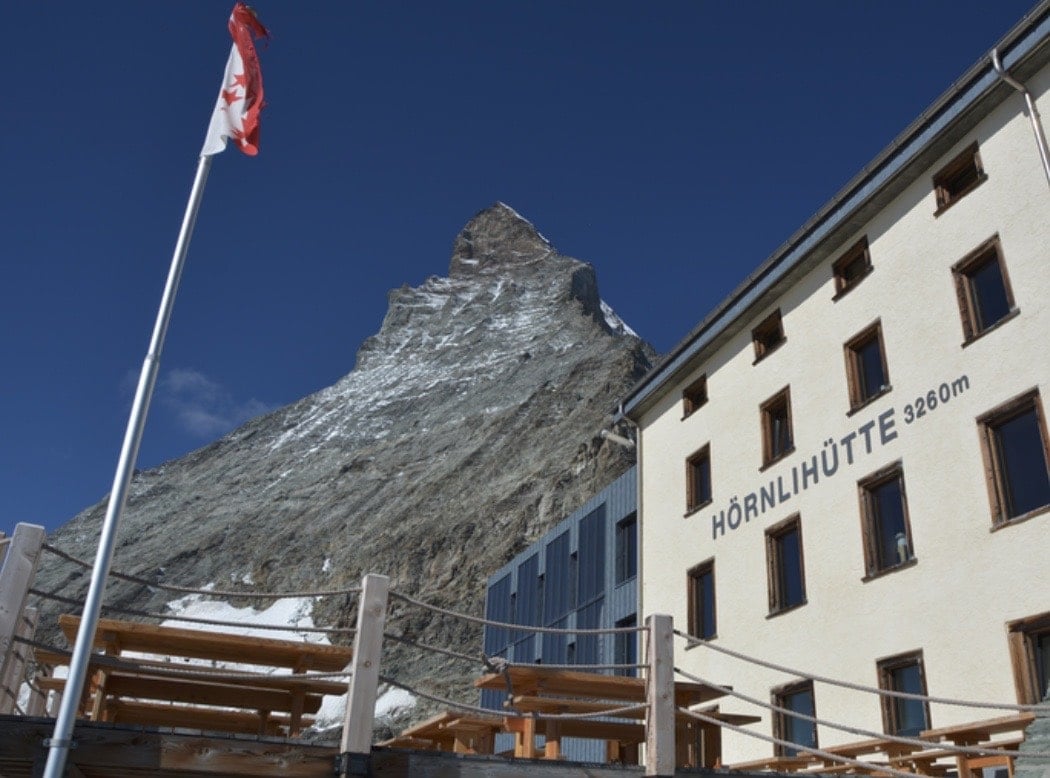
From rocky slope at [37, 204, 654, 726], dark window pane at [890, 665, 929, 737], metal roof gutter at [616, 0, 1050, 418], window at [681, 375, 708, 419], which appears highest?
rocky slope at [37, 204, 654, 726]

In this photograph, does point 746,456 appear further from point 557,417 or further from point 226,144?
point 557,417

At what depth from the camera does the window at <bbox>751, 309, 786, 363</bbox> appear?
20.0m

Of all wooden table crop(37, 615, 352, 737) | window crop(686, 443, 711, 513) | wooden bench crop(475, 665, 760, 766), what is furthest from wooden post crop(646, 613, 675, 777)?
window crop(686, 443, 711, 513)

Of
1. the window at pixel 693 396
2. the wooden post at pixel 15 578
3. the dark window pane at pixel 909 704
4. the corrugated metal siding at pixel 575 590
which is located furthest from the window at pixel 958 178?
the wooden post at pixel 15 578

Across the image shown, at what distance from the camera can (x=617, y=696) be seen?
37.4 ft

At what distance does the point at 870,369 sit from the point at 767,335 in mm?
3610

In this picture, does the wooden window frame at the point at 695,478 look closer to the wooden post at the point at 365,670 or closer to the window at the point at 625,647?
the window at the point at 625,647

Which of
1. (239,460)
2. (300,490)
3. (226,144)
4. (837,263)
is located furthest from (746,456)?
(239,460)

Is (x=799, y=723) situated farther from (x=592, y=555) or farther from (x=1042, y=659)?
(x=592, y=555)

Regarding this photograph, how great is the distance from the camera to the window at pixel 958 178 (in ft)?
50.4

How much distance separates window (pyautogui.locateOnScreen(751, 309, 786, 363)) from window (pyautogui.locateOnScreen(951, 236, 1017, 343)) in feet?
16.2

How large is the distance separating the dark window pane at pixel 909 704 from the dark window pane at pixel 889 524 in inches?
62.6

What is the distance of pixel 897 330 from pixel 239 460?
11294 cm

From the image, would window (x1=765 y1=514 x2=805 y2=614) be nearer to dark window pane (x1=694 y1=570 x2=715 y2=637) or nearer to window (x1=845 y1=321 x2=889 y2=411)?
dark window pane (x1=694 y1=570 x2=715 y2=637)
